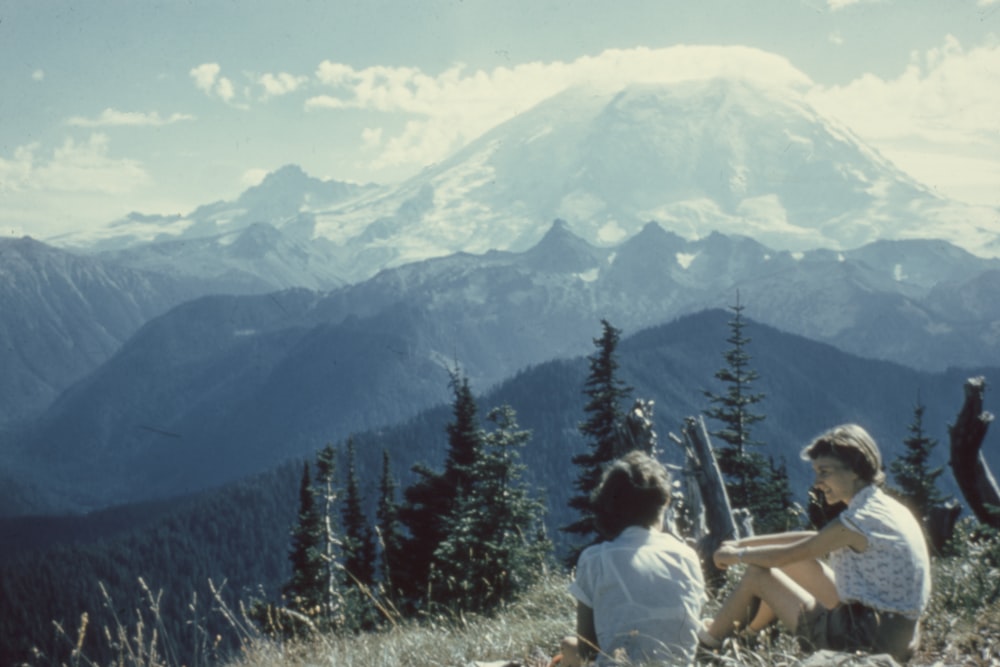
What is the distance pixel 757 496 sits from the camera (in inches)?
974

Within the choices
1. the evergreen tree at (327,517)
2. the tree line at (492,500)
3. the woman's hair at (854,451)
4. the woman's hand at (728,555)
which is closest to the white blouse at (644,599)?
the woman's hand at (728,555)

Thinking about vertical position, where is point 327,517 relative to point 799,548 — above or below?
below

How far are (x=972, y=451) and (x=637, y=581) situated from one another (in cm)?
820

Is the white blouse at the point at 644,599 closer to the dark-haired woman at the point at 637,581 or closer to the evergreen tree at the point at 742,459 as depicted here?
the dark-haired woman at the point at 637,581

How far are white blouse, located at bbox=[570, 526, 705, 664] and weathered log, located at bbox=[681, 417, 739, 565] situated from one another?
16.5ft

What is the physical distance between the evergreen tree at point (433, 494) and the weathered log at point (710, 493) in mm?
16178

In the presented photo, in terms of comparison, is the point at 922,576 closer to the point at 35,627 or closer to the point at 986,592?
the point at 986,592

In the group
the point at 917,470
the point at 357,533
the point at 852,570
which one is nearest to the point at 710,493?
the point at 852,570

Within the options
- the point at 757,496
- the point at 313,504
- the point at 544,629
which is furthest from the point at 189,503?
the point at 544,629

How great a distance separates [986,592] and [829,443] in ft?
6.95

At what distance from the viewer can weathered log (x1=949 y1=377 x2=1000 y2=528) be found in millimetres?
10609

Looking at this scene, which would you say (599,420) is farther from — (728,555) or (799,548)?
(799,548)

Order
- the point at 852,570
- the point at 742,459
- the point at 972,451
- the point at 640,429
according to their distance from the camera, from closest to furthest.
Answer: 1. the point at 852,570
2. the point at 972,451
3. the point at 640,429
4. the point at 742,459

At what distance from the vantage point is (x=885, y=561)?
4.98 metres
